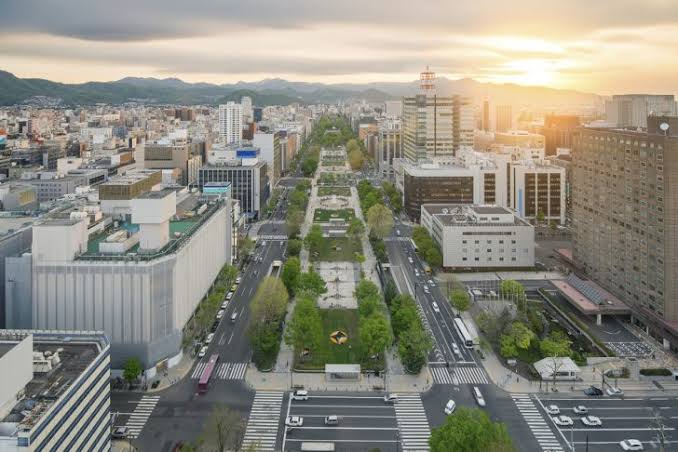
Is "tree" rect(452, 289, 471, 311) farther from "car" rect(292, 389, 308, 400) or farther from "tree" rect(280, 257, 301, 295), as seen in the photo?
"car" rect(292, 389, 308, 400)

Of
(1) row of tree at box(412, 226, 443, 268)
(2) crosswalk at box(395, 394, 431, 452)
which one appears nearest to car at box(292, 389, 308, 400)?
(2) crosswalk at box(395, 394, 431, 452)

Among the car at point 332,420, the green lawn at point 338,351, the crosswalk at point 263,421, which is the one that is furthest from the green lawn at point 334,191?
the car at point 332,420

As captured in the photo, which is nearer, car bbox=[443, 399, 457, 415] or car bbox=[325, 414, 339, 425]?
car bbox=[325, 414, 339, 425]

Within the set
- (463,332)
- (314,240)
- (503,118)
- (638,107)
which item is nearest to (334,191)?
(314,240)

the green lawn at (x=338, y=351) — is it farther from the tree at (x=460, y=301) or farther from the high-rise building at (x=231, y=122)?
the high-rise building at (x=231, y=122)

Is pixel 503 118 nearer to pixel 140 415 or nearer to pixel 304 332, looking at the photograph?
pixel 304 332

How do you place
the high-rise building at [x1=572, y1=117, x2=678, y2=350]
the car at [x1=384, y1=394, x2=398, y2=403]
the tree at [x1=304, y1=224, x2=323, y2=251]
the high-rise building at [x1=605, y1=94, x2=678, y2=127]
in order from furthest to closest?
the high-rise building at [x1=605, y1=94, x2=678, y2=127], the tree at [x1=304, y1=224, x2=323, y2=251], the high-rise building at [x1=572, y1=117, x2=678, y2=350], the car at [x1=384, y1=394, x2=398, y2=403]

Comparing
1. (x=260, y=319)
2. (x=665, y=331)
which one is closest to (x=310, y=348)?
(x=260, y=319)
